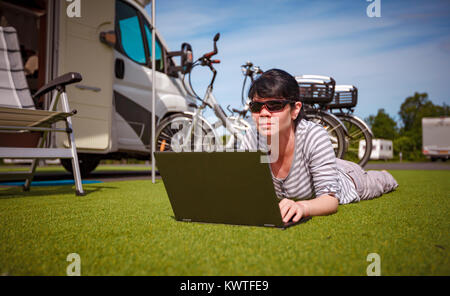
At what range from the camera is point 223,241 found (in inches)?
52.4

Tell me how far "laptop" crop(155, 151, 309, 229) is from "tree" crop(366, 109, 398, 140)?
2208 inches

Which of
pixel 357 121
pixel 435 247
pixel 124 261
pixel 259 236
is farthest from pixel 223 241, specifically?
pixel 357 121

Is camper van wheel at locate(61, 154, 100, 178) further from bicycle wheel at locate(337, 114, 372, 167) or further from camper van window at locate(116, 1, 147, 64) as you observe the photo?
bicycle wheel at locate(337, 114, 372, 167)

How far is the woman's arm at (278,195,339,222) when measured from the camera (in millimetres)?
1617

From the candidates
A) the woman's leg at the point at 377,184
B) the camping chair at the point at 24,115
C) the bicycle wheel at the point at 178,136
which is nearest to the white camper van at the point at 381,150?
the bicycle wheel at the point at 178,136

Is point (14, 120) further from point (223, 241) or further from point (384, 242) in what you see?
Result: point (384, 242)

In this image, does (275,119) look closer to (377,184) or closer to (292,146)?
(292,146)

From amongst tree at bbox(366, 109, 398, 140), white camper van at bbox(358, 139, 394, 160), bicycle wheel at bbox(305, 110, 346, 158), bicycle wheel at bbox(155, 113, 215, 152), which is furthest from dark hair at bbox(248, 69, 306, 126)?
tree at bbox(366, 109, 398, 140)

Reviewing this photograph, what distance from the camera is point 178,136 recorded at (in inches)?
196

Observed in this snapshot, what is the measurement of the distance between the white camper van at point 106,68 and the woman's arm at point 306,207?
11.1ft

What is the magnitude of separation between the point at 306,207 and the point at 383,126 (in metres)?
63.3

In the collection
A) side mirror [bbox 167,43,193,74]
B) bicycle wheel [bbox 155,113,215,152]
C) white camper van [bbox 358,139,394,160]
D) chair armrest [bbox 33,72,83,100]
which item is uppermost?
side mirror [bbox 167,43,193,74]

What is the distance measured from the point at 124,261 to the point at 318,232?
0.83m

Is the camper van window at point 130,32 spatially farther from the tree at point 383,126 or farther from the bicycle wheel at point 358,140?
the tree at point 383,126
